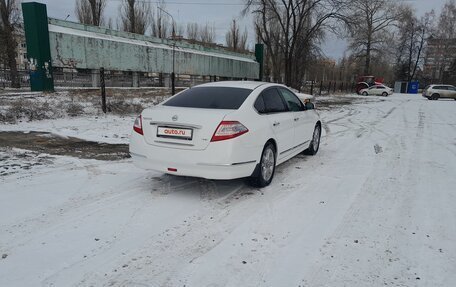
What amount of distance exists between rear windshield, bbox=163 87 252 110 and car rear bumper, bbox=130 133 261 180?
70 cm

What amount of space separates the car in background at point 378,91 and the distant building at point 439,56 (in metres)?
27.1

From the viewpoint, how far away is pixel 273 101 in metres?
5.68

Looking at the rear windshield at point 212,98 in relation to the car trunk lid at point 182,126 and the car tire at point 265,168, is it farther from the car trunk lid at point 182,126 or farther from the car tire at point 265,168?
the car tire at point 265,168

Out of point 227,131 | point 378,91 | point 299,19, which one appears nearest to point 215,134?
point 227,131

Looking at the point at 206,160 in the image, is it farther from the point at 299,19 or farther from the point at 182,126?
the point at 299,19

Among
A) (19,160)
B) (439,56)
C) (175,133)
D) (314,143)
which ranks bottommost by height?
(19,160)

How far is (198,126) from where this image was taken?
4414 mm

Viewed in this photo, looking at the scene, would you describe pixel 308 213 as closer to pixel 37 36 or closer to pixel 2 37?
pixel 37 36

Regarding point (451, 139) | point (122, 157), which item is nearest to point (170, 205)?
point (122, 157)

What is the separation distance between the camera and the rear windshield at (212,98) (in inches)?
195

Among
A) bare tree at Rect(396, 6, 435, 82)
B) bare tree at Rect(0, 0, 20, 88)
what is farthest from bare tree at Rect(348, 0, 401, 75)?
bare tree at Rect(0, 0, 20, 88)

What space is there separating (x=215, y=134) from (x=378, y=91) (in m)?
42.9

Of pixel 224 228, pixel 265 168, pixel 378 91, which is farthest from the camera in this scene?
pixel 378 91

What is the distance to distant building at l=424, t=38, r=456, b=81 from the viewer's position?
198 ft
